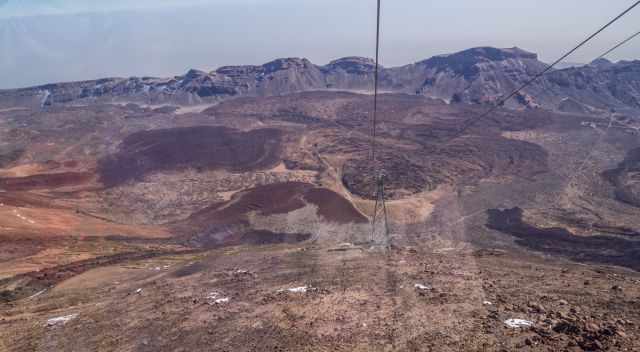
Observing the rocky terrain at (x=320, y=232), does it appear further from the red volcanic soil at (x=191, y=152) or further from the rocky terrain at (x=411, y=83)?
the rocky terrain at (x=411, y=83)

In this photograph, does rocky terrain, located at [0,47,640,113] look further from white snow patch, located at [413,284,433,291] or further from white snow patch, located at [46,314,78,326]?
white snow patch, located at [46,314,78,326]

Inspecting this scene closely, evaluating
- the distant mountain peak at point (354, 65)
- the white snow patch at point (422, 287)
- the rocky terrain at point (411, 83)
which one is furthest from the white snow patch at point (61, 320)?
the distant mountain peak at point (354, 65)

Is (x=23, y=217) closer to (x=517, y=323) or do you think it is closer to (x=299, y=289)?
(x=299, y=289)

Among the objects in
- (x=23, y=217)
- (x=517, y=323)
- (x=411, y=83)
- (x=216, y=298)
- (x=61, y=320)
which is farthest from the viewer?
(x=411, y=83)

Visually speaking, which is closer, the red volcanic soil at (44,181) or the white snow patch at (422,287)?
the white snow patch at (422,287)

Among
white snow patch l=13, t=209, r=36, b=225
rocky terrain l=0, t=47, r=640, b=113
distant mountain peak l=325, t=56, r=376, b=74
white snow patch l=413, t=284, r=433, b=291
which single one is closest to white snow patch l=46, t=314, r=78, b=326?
white snow patch l=413, t=284, r=433, b=291

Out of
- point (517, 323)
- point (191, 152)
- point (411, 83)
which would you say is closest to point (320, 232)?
point (517, 323)

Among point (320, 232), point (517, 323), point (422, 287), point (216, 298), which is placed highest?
point (517, 323)
